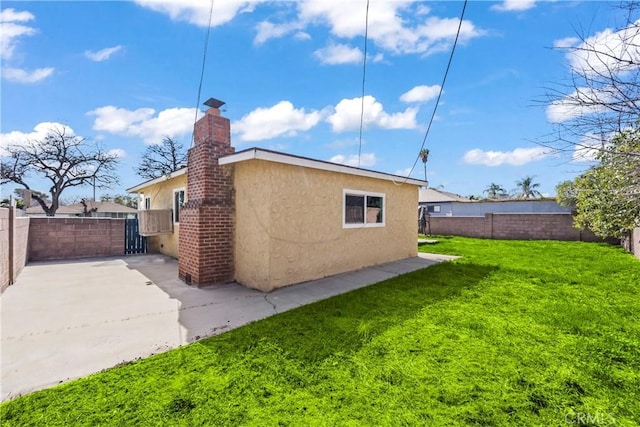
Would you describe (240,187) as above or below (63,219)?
above

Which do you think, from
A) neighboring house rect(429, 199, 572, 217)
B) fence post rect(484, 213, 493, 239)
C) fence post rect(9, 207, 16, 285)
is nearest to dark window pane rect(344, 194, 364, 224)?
fence post rect(9, 207, 16, 285)

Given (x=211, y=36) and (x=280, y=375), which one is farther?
(x=211, y=36)

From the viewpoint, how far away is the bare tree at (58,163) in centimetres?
2228

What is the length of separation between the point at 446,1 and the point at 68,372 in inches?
347

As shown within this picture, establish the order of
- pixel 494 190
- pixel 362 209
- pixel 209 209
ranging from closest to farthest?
pixel 209 209 → pixel 362 209 → pixel 494 190

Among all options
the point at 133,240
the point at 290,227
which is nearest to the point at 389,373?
the point at 290,227

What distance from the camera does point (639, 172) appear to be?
2.61 m

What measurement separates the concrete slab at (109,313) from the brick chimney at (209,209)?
0.47 m

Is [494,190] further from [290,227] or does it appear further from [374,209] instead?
[290,227]

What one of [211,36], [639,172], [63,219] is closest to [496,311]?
[639,172]

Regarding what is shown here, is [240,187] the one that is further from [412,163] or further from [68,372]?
[412,163]

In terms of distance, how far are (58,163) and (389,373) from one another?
32.3 m

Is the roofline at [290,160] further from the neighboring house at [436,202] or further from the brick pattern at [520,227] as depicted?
the neighboring house at [436,202]

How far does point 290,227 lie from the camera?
607 centimetres
